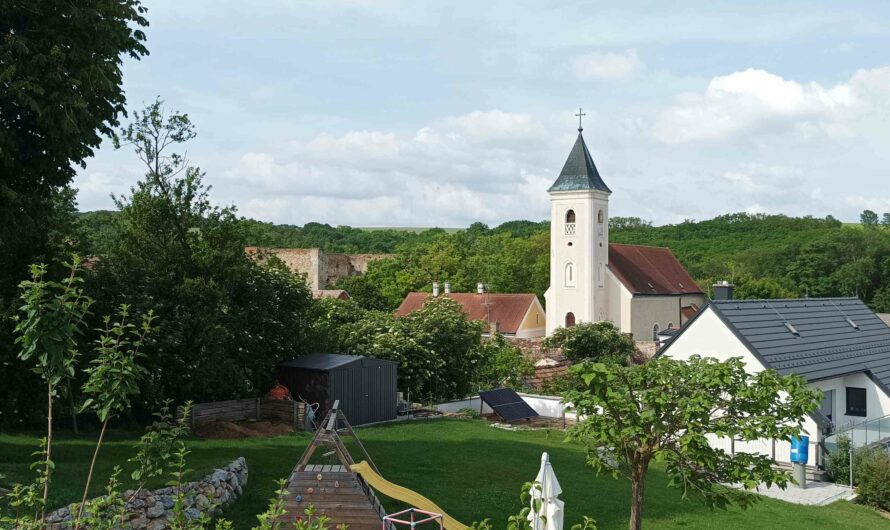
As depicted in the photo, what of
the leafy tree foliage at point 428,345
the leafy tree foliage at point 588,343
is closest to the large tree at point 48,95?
the leafy tree foliage at point 428,345

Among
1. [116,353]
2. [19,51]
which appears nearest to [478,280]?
[19,51]

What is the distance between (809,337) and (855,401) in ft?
7.53

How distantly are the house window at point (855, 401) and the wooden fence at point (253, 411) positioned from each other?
16.5m

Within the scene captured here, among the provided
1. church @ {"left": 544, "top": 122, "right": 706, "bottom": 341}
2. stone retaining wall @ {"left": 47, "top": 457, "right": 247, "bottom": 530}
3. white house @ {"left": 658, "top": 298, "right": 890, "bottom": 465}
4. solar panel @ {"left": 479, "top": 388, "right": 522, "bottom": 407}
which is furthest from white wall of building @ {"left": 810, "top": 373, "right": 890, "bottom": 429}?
church @ {"left": 544, "top": 122, "right": 706, "bottom": 341}

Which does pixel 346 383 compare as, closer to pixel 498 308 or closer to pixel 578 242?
pixel 498 308

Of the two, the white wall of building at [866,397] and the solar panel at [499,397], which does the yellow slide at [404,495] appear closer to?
the solar panel at [499,397]

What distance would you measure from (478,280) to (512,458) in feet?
191

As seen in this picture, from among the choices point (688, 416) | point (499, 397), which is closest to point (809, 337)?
point (499, 397)

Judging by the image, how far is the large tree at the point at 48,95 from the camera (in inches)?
507

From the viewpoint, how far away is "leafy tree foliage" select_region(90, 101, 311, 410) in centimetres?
1939

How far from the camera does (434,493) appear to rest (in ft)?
46.1

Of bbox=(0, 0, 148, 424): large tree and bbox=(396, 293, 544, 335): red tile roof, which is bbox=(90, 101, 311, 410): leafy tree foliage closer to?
bbox=(0, 0, 148, 424): large tree

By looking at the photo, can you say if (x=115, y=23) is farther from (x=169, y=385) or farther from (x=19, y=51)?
(x=169, y=385)

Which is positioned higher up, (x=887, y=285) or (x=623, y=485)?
(x=887, y=285)
